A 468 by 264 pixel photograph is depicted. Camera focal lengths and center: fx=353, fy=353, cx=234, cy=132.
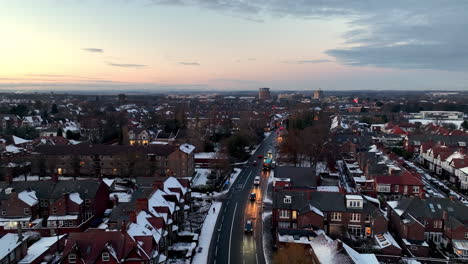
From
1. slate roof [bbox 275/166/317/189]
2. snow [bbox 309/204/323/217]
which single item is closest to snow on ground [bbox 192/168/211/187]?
slate roof [bbox 275/166/317/189]

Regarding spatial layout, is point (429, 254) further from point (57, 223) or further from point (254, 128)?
point (254, 128)

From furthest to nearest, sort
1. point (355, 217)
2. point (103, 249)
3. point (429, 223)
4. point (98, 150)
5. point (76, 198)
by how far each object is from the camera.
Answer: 1. point (98, 150)
2. point (76, 198)
3. point (355, 217)
4. point (429, 223)
5. point (103, 249)

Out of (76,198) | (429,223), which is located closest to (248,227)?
(429,223)

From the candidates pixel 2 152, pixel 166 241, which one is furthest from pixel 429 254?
pixel 2 152

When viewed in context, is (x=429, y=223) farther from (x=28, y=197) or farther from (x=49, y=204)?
(x=28, y=197)

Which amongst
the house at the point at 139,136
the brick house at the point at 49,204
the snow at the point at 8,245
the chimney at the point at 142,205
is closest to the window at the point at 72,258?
the snow at the point at 8,245

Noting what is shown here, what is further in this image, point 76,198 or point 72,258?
point 76,198
